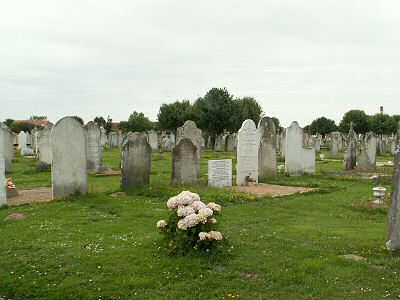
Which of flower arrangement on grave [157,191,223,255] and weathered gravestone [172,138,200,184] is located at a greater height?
weathered gravestone [172,138,200,184]

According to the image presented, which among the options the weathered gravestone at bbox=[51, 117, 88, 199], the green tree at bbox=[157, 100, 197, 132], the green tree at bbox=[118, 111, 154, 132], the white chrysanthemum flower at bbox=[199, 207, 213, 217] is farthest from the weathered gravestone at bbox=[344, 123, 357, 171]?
the green tree at bbox=[118, 111, 154, 132]

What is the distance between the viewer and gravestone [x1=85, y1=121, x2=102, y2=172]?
22812 mm

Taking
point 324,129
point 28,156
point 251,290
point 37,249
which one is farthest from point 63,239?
point 324,129

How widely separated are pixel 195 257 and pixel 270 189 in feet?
32.8

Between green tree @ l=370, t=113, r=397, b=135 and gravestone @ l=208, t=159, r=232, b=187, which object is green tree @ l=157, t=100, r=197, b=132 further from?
gravestone @ l=208, t=159, r=232, b=187

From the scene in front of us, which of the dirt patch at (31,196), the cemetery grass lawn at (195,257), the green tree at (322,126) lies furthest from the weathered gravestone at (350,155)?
the green tree at (322,126)

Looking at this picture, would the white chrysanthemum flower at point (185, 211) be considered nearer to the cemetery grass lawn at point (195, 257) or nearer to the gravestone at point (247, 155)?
the cemetery grass lawn at point (195, 257)

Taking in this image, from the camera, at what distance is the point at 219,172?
57.5 feet

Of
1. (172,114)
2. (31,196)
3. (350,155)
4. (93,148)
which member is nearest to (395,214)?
(31,196)

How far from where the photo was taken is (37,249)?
8.34m

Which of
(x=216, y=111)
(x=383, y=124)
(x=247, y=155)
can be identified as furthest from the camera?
(x=383, y=124)

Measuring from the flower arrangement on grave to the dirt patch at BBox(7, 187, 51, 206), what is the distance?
7.39 m

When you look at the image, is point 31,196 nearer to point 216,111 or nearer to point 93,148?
point 93,148

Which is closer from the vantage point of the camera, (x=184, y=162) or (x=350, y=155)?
(x=184, y=162)
